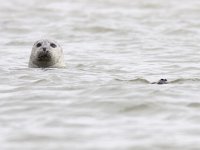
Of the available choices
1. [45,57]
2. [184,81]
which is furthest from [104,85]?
[45,57]

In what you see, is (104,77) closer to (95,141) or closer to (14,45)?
(95,141)

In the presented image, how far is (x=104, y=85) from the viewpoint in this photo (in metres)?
10.6

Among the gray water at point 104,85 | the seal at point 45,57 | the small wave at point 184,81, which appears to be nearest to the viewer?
the gray water at point 104,85

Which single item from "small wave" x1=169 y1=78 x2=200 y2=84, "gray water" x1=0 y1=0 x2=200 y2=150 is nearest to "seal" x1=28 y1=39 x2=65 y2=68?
"gray water" x1=0 y1=0 x2=200 y2=150

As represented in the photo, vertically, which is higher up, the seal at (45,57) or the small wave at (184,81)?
the seal at (45,57)

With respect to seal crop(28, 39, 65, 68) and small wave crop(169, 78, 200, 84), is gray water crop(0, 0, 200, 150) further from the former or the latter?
seal crop(28, 39, 65, 68)

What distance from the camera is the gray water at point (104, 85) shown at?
7.53m

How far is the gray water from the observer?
753 cm

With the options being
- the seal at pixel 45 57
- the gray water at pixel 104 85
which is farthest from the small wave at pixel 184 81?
the seal at pixel 45 57

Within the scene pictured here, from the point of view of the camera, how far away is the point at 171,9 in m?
24.4

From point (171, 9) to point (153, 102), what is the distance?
15561 mm

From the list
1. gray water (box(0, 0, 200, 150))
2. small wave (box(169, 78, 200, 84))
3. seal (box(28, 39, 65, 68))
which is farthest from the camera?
seal (box(28, 39, 65, 68))

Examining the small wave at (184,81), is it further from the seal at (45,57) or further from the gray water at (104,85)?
the seal at (45,57)

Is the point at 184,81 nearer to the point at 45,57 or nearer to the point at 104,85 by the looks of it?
the point at 104,85
